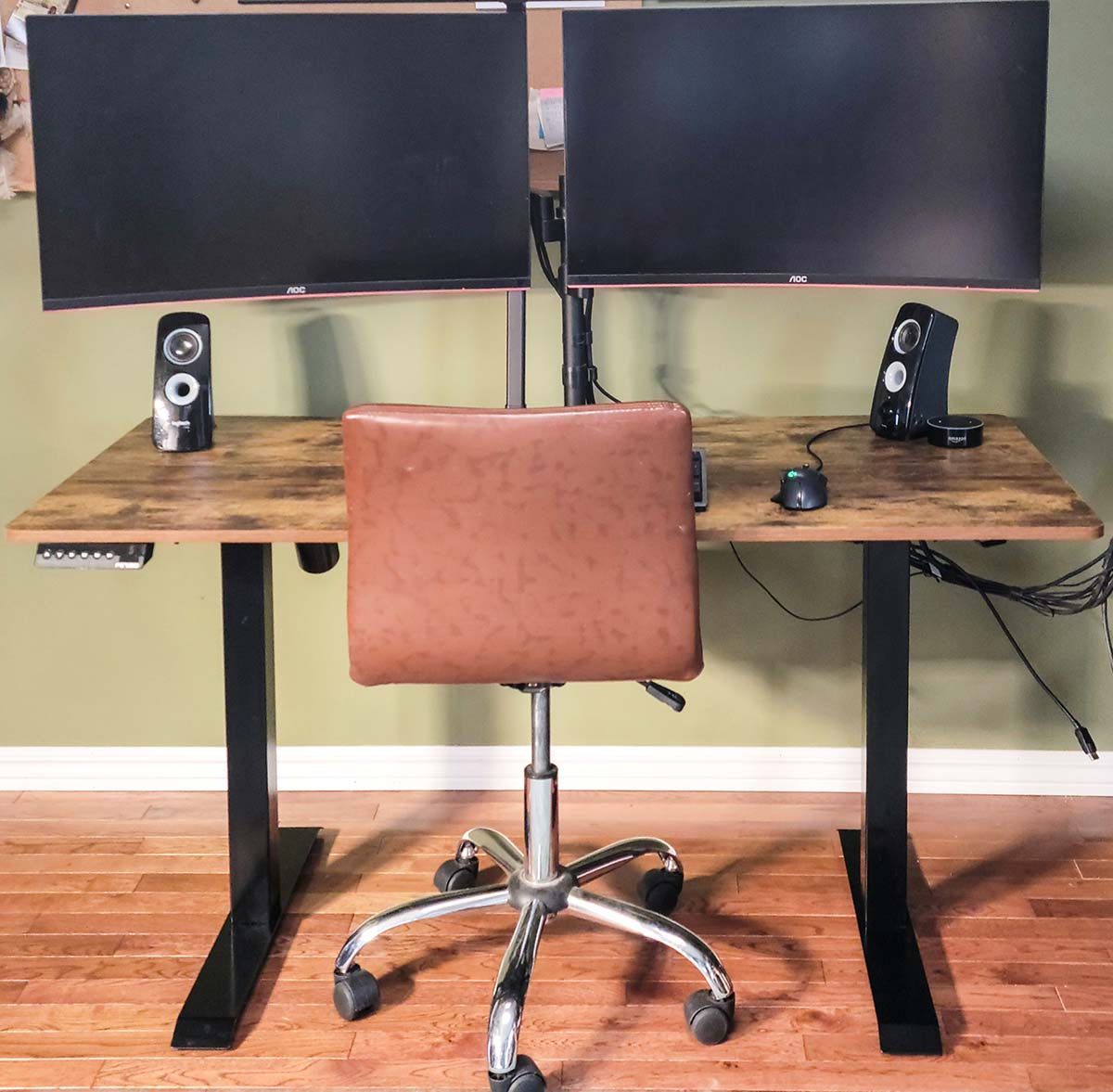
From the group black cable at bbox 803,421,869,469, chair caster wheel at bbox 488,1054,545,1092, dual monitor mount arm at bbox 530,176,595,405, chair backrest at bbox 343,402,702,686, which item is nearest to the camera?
chair backrest at bbox 343,402,702,686

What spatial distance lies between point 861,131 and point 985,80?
19 cm

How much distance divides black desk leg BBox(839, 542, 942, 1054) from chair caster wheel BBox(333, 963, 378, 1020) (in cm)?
74

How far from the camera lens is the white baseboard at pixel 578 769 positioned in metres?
2.89

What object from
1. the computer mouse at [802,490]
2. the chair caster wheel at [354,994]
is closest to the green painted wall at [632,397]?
the computer mouse at [802,490]

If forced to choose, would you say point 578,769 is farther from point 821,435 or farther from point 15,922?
point 15,922

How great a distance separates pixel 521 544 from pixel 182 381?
83cm

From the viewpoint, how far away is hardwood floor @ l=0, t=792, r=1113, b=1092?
6.88ft

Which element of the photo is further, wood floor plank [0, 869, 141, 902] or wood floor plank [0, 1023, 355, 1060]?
wood floor plank [0, 869, 141, 902]

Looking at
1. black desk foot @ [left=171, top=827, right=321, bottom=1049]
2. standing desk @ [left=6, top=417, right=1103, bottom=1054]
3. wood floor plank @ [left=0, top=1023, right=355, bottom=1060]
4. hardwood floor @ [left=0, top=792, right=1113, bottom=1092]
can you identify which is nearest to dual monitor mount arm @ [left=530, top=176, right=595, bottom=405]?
standing desk @ [left=6, top=417, right=1103, bottom=1054]

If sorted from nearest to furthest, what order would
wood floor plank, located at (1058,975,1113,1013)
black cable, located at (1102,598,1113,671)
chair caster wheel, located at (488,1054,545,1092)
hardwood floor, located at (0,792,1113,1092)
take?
1. chair caster wheel, located at (488,1054,545,1092)
2. hardwood floor, located at (0,792,1113,1092)
3. wood floor plank, located at (1058,975,1113,1013)
4. black cable, located at (1102,598,1113,671)

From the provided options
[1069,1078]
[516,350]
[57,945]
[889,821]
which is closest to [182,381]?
[516,350]

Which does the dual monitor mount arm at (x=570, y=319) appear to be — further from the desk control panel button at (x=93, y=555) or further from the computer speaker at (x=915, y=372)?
the desk control panel button at (x=93, y=555)

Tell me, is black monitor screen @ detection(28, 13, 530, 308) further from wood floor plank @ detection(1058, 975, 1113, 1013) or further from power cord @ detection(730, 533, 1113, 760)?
wood floor plank @ detection(1058, 975, 1113, 1013)

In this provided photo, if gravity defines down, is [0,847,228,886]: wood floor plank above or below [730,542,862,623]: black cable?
below
